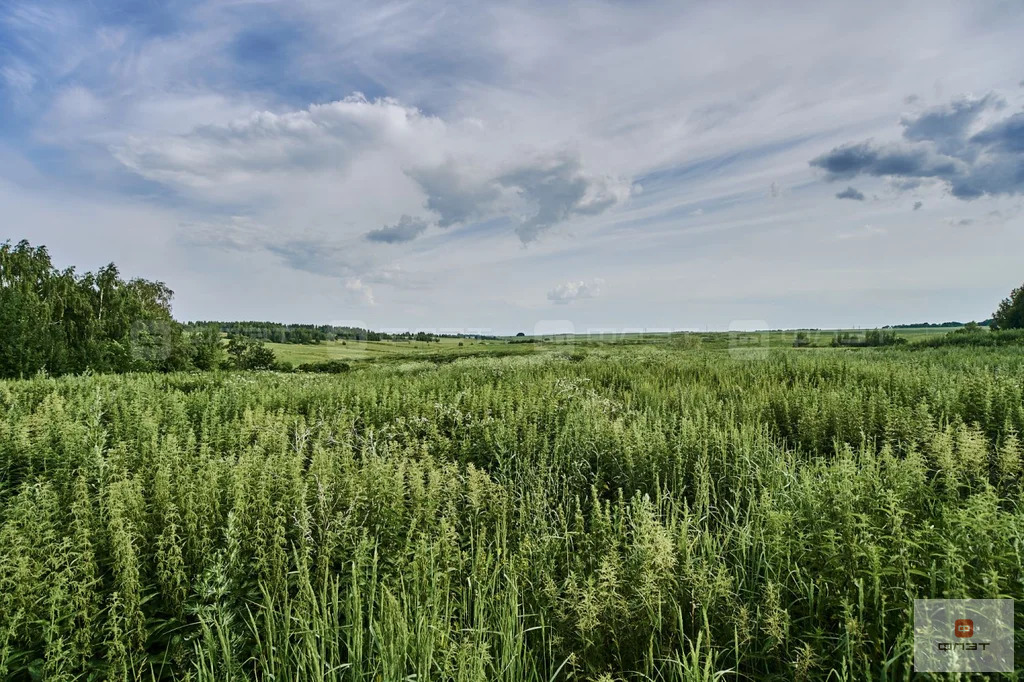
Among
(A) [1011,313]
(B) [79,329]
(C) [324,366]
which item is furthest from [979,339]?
(B) [79,329]

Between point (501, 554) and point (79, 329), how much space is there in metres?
35.4

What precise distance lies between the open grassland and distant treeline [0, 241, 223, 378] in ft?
67.3

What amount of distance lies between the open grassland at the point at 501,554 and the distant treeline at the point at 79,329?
2051cm

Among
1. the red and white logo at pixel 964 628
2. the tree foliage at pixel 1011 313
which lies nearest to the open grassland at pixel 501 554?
the red and white logo at pixel 964 628

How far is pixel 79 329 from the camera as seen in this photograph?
2903 centimetres

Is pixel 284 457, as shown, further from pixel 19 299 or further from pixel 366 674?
pixel 19 299

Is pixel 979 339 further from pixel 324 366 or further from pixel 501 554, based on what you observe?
pixel 324 366

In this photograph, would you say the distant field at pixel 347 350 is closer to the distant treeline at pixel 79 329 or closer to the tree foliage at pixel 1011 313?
the distant treeline at pixel 79 329

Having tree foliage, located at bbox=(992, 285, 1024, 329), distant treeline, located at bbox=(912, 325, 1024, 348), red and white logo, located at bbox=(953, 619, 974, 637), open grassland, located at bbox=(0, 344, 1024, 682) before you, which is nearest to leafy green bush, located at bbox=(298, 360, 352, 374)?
open grassland, located at bbox=(0, 344, 1024, 682)

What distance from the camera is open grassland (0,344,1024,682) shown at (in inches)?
109

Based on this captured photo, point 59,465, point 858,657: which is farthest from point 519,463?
point 59,465

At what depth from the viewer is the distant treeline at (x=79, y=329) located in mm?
22172

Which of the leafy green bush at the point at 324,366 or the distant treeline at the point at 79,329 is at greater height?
the distant treeline at the point at 79,329

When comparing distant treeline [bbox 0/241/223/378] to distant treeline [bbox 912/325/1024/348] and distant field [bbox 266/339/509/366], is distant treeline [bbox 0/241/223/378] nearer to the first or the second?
distant field [bbox 266/339/509/366]
